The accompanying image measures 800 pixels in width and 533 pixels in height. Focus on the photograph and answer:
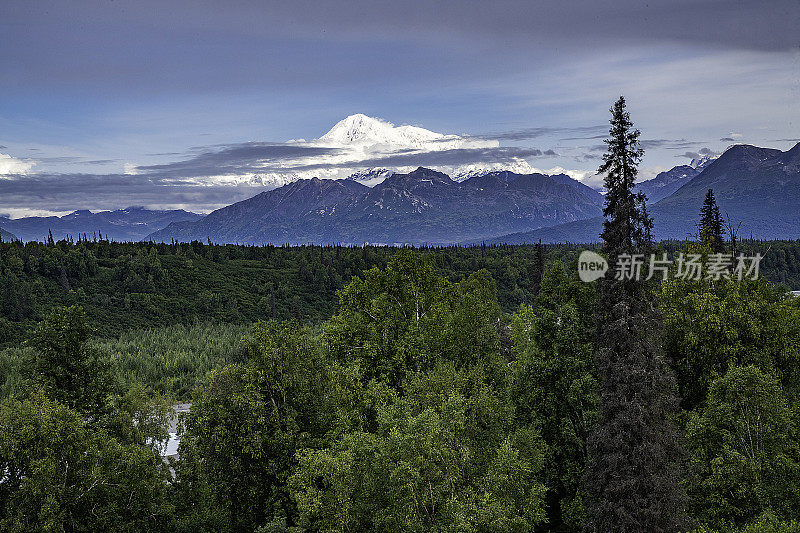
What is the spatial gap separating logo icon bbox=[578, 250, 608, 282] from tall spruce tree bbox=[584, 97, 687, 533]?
2105 millimetres

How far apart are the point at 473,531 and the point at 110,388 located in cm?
2115

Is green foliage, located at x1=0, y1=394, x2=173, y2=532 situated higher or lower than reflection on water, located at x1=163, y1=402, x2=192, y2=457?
higher

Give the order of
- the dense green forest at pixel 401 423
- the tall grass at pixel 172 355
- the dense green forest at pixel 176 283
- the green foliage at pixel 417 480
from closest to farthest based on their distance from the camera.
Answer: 1. the green foliage at pixel 417 480
2. the dense green forest at pixel 401 423
3. the tall grass at pixel 172 355
4. the dense green forest at pixel 176 283

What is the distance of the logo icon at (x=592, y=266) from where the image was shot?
2597 centimetres

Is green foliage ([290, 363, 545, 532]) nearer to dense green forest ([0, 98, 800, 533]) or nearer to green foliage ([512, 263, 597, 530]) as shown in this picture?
dense green forest ([0, 98, 800, 533])

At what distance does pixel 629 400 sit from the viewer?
75.6 feet

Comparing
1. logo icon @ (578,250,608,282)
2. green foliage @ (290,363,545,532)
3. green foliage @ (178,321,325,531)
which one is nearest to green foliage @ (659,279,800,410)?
logo icon @ (578,250,608,282)

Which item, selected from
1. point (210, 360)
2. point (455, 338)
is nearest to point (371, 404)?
point (455, 338)

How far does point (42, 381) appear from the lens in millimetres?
25656

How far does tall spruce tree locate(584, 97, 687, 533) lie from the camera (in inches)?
871

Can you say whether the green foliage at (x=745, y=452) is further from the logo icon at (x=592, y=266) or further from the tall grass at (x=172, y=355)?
the tall grass at (x=172, y=355)

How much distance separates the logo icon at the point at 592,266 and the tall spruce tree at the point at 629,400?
2.10 meters

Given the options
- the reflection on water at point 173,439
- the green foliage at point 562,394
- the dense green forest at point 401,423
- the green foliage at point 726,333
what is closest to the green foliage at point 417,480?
the dense green forest at point 401,423

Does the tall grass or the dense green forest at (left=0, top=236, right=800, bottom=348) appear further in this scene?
the dense green forest at (left=0, top=236, right=800, bottom=348)
